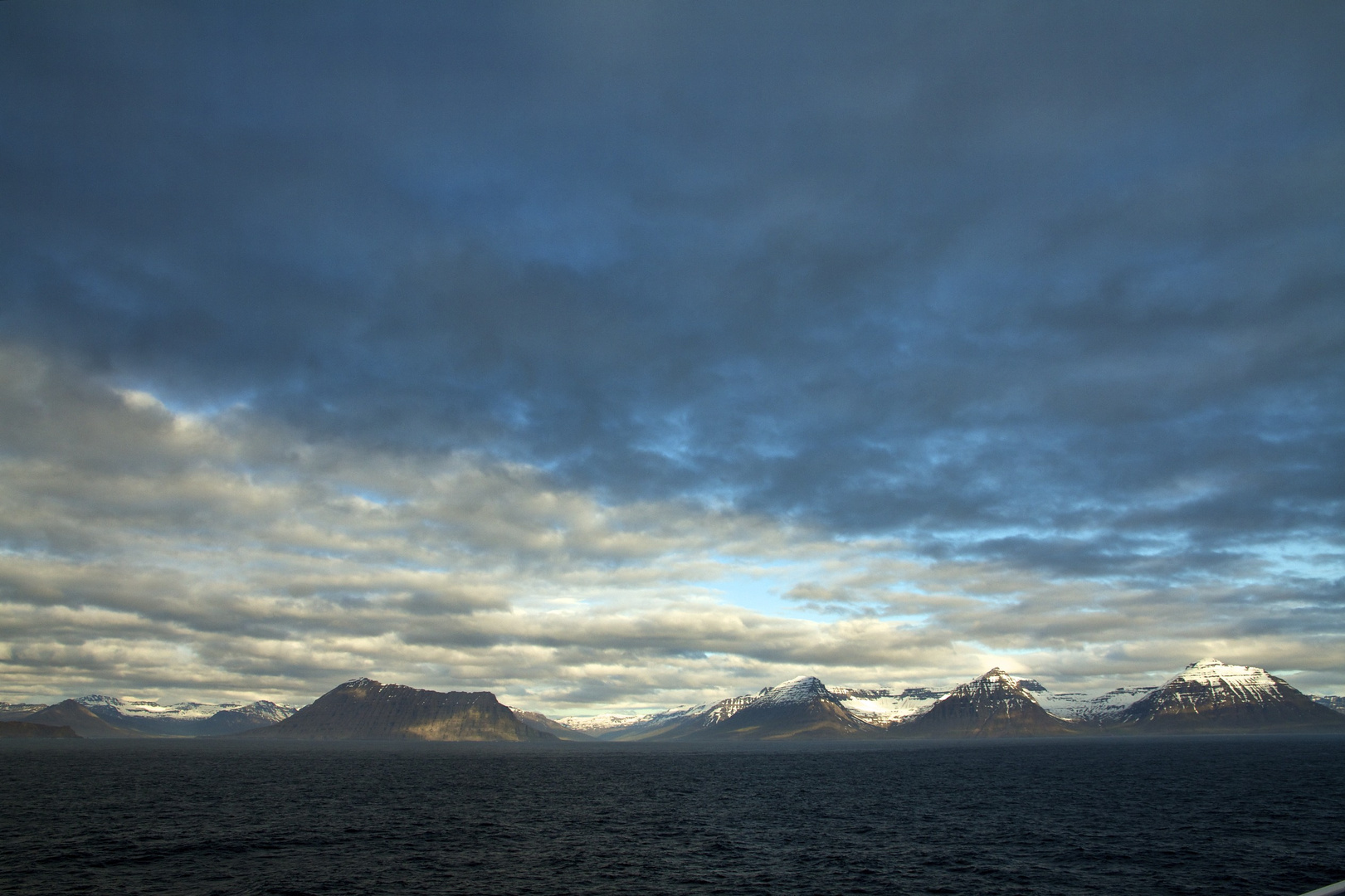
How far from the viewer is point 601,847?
293 ft

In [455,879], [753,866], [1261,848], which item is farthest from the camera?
[1261,848]

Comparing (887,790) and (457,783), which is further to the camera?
(457,783)

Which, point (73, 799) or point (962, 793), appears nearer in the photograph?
point (73, 799)

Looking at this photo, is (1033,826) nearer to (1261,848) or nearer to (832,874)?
(1261,848)

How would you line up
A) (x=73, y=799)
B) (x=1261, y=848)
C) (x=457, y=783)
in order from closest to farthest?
1. (x=1261, y=848)
2. (x=73, y=799)
3. (x=457, y=783)

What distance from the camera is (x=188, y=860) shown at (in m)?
78.8

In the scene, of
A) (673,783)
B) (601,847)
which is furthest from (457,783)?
(601,847)

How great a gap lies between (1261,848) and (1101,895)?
3753cm

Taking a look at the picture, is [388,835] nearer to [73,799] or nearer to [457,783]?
[73,799]

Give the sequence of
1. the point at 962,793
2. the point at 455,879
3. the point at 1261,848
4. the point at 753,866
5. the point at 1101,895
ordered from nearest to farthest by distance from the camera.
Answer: the point at 1101,895, the point at 455,879, the point at 753,866, the point at 1261,848, the point at 962,793

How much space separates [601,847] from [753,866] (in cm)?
2020

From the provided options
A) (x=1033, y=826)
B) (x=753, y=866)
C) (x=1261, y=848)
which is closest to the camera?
(x=753, y=866)

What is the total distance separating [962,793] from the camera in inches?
6260

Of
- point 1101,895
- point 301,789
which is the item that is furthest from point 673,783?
point 1101,895
